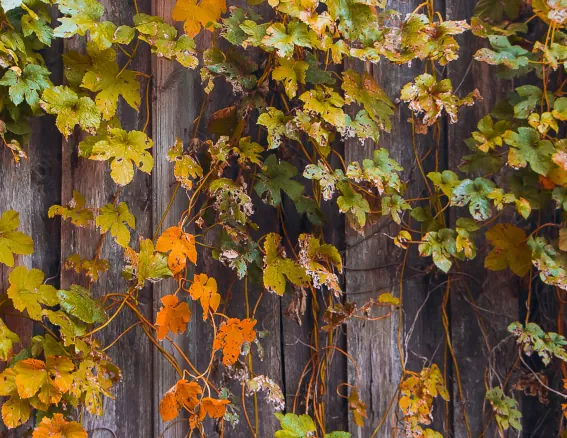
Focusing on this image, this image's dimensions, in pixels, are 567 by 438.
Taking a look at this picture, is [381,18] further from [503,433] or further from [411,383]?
[503,433]

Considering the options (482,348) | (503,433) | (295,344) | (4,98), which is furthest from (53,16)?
Answer: (503,433)

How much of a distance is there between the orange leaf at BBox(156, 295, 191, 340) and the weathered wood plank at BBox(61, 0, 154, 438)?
0.20 meters

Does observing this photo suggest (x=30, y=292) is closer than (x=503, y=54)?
Yes

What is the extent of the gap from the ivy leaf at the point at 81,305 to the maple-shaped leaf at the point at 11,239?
158 mm

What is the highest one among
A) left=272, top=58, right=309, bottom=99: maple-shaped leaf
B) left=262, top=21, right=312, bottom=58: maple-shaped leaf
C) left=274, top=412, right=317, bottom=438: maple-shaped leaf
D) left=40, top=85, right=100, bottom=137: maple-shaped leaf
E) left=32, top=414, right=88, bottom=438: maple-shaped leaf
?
left=262, top=21, right=312, bottom=58: maple-shaped leaf

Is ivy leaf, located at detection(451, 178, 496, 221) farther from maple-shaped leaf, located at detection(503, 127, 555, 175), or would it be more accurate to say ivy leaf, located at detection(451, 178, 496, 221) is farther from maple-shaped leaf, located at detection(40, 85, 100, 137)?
maple-shaped leaf, located at detection(40, 85, 100, 137)

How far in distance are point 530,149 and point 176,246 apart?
1.02 m

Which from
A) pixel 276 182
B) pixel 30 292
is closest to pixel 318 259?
pixel 276 182

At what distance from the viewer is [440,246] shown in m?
1.77

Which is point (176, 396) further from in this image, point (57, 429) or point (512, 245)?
point (512, 245)

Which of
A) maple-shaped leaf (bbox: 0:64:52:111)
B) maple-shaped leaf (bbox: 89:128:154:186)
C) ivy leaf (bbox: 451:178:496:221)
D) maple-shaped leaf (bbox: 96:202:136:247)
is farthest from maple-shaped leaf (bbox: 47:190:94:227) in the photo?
ivy leaf (bbox: 451:178:496:221)

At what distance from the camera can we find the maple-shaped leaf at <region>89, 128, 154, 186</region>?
1.58 metres

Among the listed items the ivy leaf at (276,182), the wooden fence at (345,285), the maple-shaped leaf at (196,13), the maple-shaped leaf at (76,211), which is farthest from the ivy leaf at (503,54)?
the maple-shaped leaf at (76,211)

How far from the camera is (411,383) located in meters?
1.83
